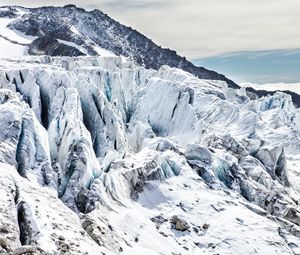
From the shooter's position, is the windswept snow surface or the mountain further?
the windswept snow surface

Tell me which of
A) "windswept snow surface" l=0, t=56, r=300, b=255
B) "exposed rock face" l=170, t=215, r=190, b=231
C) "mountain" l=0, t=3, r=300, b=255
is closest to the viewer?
"mountain" l=0, t=3, r=300, b=255

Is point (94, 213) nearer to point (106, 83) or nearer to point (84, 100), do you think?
point (84, 100)

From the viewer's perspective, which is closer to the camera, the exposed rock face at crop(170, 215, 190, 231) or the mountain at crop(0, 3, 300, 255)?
the mountain at crop(0, 3, 300, 255)

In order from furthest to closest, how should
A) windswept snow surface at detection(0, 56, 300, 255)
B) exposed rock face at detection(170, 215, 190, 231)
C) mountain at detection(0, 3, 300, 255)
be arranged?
1. exposed rock face at detection(170, 215, 190, 231)
2. windswept snow surface at detection(0, 56, 300, 255)
3. mountain at detection(0, 3, 300, 255)

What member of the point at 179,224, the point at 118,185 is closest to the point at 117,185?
the point at 118,185

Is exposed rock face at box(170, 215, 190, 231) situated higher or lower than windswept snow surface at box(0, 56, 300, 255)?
lower

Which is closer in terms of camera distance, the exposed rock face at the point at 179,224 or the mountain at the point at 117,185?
the mountain at the point at 117,185

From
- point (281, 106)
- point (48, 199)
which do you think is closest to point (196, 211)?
point (48, 199)

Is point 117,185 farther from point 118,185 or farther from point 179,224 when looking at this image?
point 179,224

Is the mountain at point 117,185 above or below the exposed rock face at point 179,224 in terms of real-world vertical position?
above
